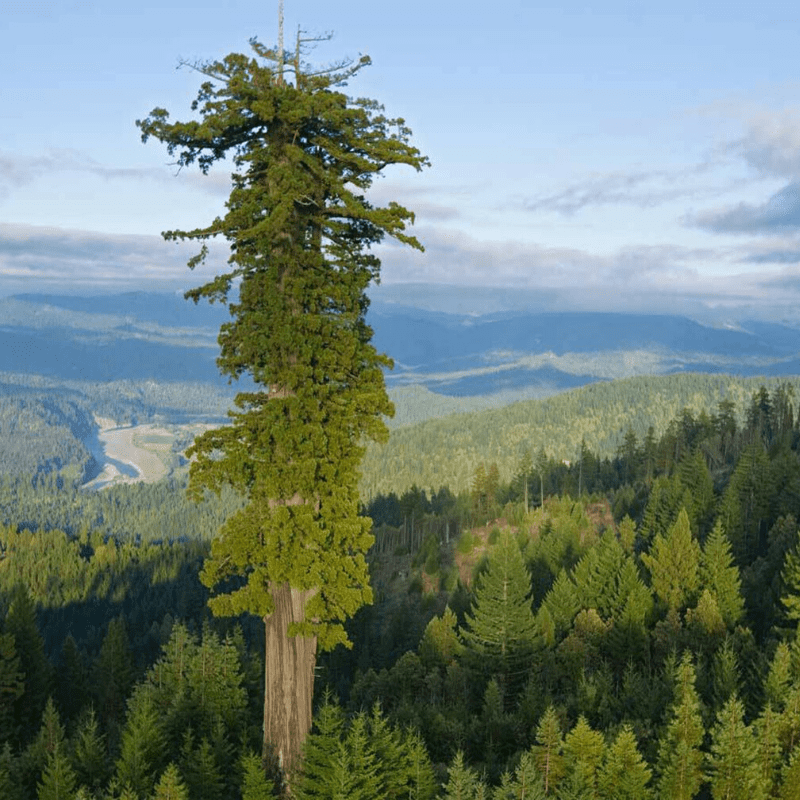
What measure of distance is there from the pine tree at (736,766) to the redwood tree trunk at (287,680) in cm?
1381

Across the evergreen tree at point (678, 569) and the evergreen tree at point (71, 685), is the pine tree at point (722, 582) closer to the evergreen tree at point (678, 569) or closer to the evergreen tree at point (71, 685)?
the evergreen tree at point (678, 569)

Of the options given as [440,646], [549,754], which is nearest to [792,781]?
[549,754]

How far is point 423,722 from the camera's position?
120ft

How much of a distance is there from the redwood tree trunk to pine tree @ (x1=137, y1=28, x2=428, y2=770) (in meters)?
0.03

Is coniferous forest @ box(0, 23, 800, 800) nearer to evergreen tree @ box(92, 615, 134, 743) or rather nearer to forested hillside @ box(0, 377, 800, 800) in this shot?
forested hillside @ box(0, 377, 800, 800)

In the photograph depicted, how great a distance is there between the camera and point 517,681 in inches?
2023

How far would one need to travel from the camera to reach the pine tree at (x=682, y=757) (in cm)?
2545

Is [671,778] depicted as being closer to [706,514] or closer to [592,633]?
[592,633]

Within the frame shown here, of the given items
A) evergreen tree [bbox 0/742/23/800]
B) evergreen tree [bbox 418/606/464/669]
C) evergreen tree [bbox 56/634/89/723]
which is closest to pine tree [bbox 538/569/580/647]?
evergreen tree [bbox 418/606/464/669]

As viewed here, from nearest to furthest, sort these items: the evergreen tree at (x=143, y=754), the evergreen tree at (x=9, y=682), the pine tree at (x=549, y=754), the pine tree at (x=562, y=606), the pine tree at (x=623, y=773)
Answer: the pine tree at (x=623, y=773)
the pine tree at (x=549, y=754)
the evergreen tree at (x=143, y=754)
the evergreen tree at (x=9, y=682)
the pine tree at (x=562, y=606)

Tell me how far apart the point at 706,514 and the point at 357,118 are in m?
84.2

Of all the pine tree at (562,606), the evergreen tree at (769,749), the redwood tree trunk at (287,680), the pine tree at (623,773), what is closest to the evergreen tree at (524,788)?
the pine tree at (623,773)

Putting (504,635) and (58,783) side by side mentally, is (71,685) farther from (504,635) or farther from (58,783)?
(58,783)

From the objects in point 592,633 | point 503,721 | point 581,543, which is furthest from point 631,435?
point 503,721
